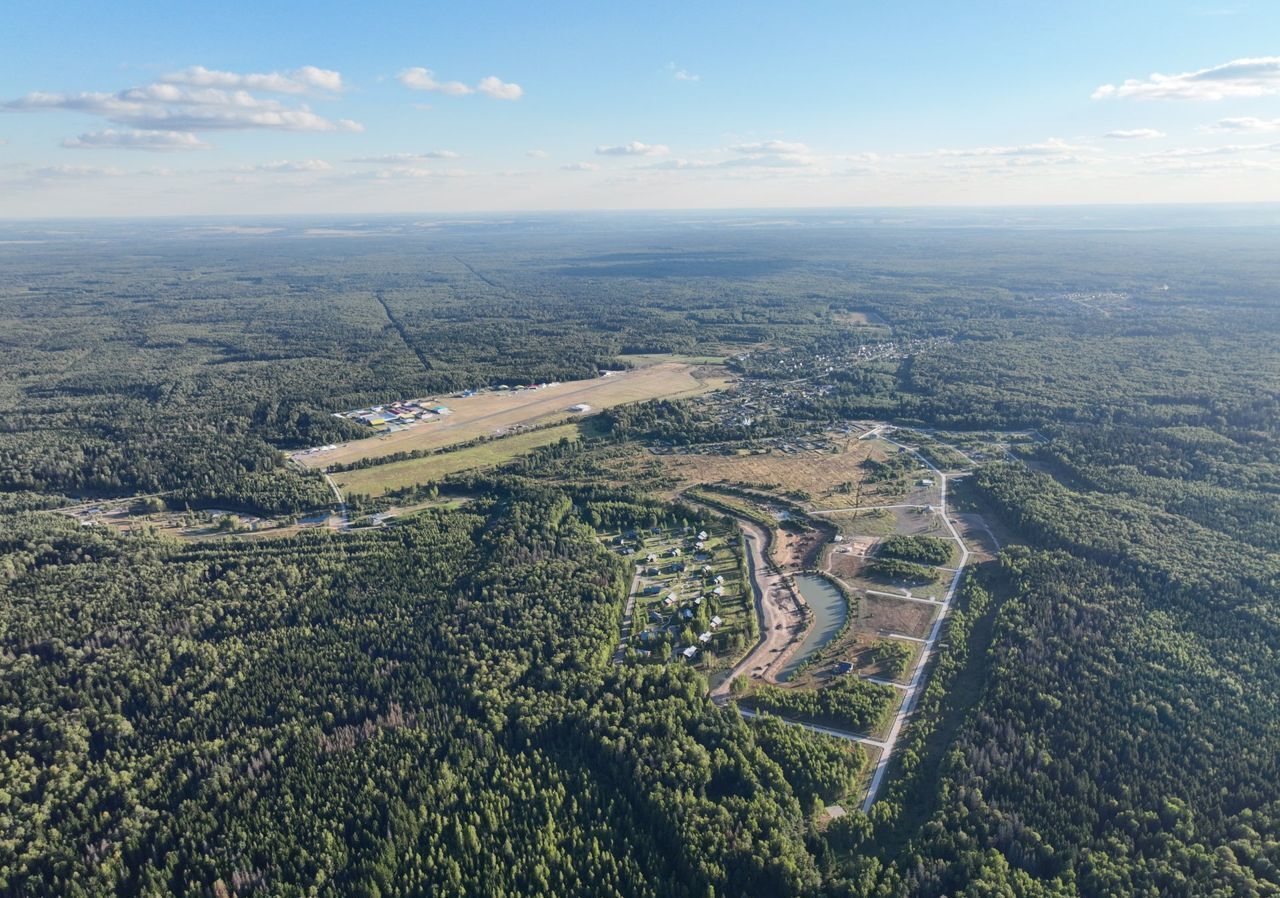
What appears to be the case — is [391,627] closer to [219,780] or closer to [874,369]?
[219,780]

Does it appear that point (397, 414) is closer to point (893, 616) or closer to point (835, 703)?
point (893, 616)

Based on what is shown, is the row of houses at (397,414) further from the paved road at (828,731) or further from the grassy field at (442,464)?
the paved road at (828,731)

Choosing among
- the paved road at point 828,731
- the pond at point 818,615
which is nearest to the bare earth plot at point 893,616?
the pond at point 818,615

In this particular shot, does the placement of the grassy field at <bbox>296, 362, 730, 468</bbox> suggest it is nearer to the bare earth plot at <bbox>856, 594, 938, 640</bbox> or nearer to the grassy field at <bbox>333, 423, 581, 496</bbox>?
the grassy field at <bbox>333, 423, 581, 496</bbox>

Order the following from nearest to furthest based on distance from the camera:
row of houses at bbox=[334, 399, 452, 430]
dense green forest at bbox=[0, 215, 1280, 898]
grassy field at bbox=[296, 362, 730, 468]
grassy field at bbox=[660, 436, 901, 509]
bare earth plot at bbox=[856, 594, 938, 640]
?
1. dense green forest at bbox=[0, 215, 1280, 898]
2. bare earth plot at bbox=[856, 594, 938, 640]
3. grassy field at bbox=[660, 436, 901, 509]
4. grassy field at bbox=[296, 362, 730, 468]
5. row of houses at bbox=[334, 399, 452, 430]

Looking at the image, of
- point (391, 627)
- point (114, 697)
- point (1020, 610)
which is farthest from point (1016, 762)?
point (114, 697)

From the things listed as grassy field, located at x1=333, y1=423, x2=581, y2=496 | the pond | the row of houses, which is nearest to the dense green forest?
the pond
